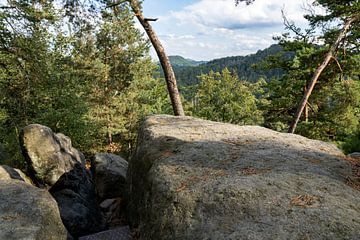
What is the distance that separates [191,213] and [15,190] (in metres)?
5.13

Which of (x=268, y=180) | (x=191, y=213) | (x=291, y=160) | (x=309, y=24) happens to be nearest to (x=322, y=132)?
(x=309, y=24)

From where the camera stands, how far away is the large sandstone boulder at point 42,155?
10.2 metres

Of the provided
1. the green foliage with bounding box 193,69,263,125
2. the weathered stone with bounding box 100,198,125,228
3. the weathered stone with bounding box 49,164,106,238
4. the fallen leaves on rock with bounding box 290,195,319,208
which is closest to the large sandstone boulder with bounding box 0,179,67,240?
the weathered stone with bounding box 49,164,106,238

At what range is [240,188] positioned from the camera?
5445 mm

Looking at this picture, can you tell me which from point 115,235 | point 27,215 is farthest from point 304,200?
point 27,215

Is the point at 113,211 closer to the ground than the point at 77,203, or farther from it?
closer to the ground

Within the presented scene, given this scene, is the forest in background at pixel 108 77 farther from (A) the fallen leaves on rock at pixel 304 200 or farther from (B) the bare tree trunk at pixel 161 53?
(A) the fallen leaves on rock at pixel 304 200

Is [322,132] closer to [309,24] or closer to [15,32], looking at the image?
[309,24]

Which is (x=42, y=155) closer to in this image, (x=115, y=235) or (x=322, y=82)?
(x=115, y=235)

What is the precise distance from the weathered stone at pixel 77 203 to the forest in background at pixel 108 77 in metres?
5.61

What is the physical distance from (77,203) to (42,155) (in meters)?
2.10

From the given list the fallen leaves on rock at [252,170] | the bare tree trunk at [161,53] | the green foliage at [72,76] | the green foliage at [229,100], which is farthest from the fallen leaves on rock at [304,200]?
the green foliage at [229,100]

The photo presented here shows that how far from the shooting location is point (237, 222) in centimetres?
470

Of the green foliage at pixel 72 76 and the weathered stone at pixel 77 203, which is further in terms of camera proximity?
the green foliage at pixel 72 76
